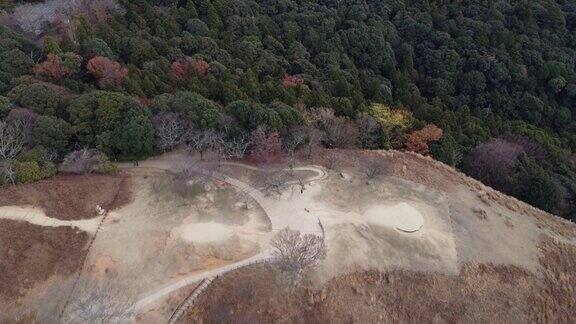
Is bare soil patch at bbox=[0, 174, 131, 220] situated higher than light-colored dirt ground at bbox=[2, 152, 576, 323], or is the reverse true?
bare soil patch at bbox=[0, 174, 131, 220]

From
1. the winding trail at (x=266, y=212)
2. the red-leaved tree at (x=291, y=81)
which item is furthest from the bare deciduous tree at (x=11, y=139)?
the red-leaved tree at (x=291, y=81)

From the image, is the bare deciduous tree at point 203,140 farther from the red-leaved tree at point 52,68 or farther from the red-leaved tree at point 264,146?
the red-leaved tree at point 52,68

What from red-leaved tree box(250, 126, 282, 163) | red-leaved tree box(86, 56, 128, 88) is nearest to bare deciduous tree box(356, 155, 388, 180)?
red-leaved tree box(250, 126, 282, 163)

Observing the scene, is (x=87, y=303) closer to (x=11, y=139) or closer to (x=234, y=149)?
(x=11, y=139)

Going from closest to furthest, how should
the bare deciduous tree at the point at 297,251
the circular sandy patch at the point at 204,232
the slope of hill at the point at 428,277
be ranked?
the bare deciduous tree at the point at 297,251, the slope of hill at the point at 428,277, the circular sandy patch at the point at 204,232

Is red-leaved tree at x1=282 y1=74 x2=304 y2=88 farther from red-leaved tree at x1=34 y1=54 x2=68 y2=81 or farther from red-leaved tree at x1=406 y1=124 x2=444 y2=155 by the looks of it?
red-leaved tree at x1=34 y1=54 x2=68 y2=81

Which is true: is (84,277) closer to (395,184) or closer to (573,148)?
(395,184)
